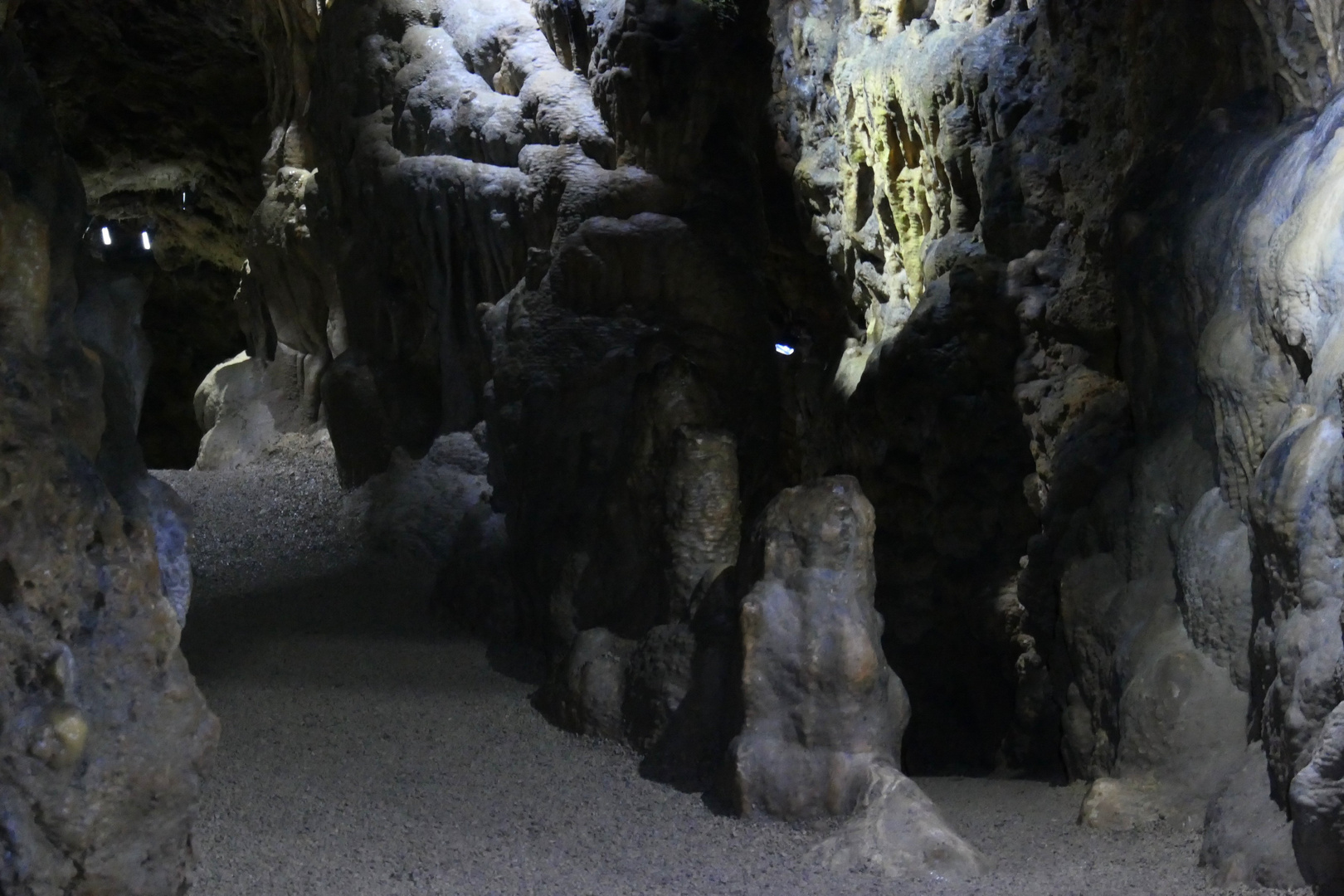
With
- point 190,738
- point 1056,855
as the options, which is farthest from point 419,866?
point 1056,855

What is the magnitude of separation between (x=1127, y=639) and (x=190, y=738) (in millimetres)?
3879

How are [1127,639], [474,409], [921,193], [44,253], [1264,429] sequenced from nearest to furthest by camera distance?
[44,253]
[1264,429]
[1127,639]
[921,193]
[474,409]

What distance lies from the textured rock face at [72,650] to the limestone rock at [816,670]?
219 cm

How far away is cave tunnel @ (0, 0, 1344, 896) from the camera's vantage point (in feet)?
14.4

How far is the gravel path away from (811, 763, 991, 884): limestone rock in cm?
8

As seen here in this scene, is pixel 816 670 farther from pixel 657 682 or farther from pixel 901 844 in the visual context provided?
pixel 657 682

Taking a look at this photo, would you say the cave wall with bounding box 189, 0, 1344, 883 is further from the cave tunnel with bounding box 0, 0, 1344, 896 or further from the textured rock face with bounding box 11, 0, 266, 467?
the textured rock face with bounding box 11, 0, 266, 467

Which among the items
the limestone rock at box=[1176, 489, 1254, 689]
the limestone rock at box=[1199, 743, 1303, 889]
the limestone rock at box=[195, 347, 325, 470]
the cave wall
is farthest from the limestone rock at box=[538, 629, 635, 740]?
the limestone rock at box=[195, 347, 325, 470]

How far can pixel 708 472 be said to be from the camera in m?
6.96

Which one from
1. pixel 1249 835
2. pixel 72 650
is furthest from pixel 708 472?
pixel 72 650

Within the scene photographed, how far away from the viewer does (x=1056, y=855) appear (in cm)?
488

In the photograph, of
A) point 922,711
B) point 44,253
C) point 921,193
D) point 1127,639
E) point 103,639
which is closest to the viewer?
point 103,639

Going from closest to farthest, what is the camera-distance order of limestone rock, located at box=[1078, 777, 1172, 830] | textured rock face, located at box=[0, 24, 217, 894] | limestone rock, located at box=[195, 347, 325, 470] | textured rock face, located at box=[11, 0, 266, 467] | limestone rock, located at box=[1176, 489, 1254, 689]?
1. textured rock face, located at box=[0, 24, 217, 894]
2. limestone rock, located at box=[1078, 777, 1172, 830]
3. limestone rock, located at box=[1176, 489, 1254, 689]
4. limestone rock, located at box=[195, 347, 325, 470]
5. textured rock face, located at box=[11, 0, 266, 467]

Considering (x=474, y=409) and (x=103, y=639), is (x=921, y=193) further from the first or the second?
(x=103, y=639)
